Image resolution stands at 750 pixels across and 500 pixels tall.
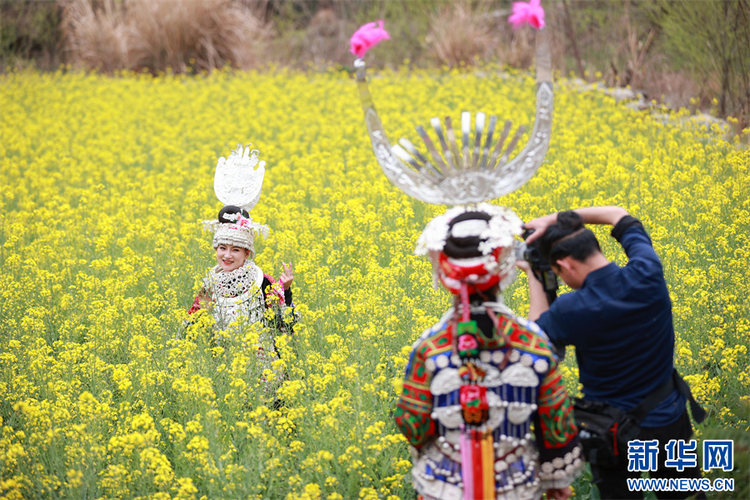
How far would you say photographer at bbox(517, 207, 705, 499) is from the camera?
9.09ft

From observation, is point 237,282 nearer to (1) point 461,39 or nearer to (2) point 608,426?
(2) point 608,426

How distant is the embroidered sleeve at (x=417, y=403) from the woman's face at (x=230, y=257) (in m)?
2.26

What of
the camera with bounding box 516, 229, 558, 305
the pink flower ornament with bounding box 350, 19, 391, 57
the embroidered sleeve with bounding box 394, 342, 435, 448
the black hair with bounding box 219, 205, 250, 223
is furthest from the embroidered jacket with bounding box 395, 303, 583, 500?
the black hair with bounding box 219, 205, 250, 223

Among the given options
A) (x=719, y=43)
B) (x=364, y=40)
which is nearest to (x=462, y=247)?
(x=364, y=40)

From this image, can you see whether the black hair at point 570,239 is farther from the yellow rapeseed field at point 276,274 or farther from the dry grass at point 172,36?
the dry grass at point 172,36

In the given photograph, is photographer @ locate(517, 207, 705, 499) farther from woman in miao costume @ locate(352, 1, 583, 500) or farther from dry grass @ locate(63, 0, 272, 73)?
dry grass @ locate(63, 0, 272, 73)

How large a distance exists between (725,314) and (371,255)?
9.49 ft

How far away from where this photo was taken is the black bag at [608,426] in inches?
110

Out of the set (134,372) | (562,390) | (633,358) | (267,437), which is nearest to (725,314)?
(633,358)

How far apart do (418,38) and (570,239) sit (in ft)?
62.3

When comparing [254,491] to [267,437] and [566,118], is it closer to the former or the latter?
[267,437]

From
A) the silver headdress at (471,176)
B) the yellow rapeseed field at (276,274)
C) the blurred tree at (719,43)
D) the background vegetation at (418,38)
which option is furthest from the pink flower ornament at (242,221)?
the background vegetation at (418,38)

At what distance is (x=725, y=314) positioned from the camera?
4.59m

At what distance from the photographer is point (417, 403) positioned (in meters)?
2.44
